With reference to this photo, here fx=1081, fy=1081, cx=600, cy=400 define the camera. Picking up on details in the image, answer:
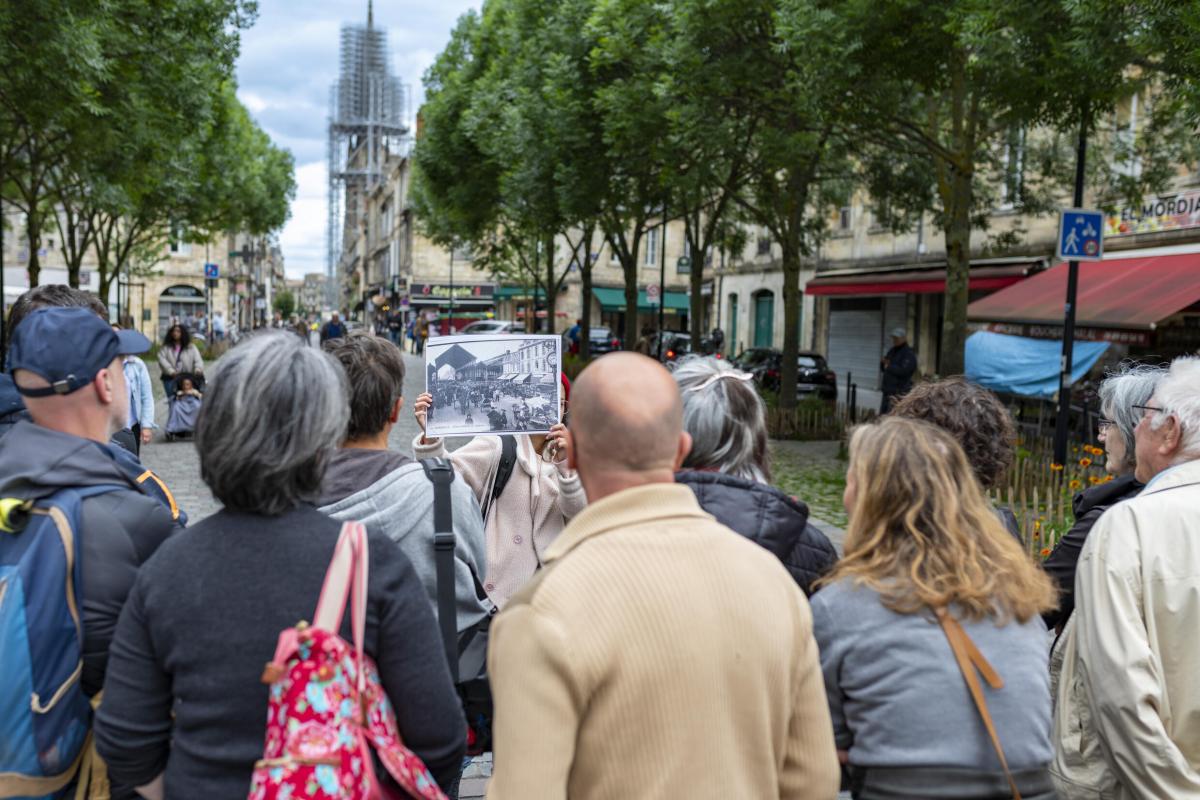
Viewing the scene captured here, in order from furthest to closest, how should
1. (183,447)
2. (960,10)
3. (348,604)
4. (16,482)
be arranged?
(183,447) < (960,10) < (16,482) < (348,604)

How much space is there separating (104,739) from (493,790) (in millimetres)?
805

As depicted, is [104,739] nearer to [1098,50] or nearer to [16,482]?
[16,482]

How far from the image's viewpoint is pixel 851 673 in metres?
2.27

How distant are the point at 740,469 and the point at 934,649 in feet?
2.53


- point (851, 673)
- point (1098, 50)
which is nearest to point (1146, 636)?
point (851, 673)

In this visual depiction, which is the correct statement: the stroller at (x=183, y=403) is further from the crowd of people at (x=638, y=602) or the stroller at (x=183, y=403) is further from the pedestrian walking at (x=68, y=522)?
the pedestrian walking at (x=68, y=522)

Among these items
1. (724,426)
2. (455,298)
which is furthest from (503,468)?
(455,298)

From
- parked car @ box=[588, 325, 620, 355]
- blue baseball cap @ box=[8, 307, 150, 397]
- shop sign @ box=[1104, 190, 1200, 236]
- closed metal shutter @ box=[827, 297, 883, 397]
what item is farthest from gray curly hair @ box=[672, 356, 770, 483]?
parked car @ box=[588, 325, 620, 355]

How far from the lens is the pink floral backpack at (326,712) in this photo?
1.93 metres

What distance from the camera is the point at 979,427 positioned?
10.2ft

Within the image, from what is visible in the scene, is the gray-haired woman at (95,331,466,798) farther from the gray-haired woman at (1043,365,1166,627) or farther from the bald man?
the gray-haired woman at (1043,365,1166,627)

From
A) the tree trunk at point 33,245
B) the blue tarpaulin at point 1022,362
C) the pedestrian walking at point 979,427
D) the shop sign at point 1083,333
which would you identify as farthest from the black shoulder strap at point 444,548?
the tree trunk at point 33,245

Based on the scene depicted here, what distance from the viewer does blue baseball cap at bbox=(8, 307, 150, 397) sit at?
2396 millimetres

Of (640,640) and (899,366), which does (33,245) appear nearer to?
(899,366)
